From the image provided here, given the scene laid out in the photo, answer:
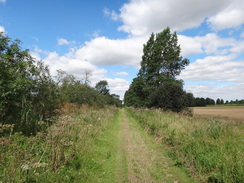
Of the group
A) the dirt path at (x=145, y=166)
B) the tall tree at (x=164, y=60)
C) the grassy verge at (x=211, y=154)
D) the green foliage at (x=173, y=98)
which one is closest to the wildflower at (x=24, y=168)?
the dirt path at (x=145, y=166)

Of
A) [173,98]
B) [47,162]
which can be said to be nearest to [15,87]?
[47,162]

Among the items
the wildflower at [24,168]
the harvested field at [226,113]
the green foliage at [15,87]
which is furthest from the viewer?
the harvested field at [226,113]

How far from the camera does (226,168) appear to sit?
3.50 metres

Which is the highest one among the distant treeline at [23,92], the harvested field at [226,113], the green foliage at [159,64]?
the green foliage at [159,64]

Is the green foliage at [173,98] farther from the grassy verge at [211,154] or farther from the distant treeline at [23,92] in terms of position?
the distant treeline at [23,92]

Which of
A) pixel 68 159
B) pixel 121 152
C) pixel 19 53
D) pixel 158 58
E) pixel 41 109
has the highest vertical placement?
pixel 158 58

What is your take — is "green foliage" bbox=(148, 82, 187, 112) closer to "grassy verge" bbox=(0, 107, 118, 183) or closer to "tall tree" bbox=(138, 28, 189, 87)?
"tall tree" bbox=(138, 28, 189, 87)

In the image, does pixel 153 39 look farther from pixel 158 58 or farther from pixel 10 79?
pixel 10 79

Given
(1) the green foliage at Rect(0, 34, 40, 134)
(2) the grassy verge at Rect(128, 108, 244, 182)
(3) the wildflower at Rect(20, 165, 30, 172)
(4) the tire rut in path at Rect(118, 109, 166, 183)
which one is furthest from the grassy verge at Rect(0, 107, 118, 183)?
(2) the grassy verge at Rect(128, 108, 244, 182)

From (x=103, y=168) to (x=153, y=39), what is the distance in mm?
25982

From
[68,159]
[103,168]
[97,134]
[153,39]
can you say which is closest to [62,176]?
[68,159]

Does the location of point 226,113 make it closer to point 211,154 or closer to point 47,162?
point 211,154

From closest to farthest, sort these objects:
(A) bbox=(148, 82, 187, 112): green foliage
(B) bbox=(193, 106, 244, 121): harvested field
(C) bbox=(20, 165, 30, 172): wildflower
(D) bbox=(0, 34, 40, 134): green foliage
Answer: (C) bbox=(20, 165, 30, 172): wildflower
(D) bbox=(0, 34, 40, 134): green foliage
(A) bbox=(148, 82, 187, 112): green foliage
(B) bbox=(193, 106, 244, 121): harvested field

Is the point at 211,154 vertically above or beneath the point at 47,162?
above
